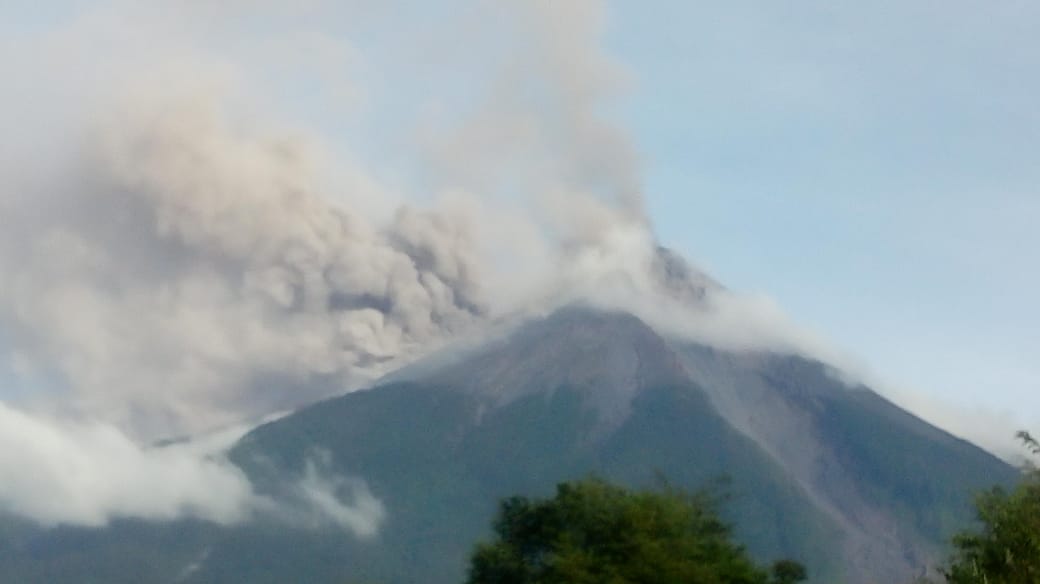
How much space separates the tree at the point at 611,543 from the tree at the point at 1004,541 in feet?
46.6

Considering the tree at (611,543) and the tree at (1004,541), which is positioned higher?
the tree at (611,543)

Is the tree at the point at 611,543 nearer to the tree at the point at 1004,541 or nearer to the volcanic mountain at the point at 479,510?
the tree at the point at 1004,541

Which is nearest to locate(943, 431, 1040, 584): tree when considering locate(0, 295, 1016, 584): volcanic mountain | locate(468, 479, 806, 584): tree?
locate(468, 479, 806, 584): tree

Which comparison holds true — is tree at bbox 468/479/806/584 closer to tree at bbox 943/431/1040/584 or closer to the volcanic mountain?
tree at bbox 943/431/1040/584

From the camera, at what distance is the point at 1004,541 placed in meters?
17.9

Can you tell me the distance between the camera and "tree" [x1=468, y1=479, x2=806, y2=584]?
3375 centimetres

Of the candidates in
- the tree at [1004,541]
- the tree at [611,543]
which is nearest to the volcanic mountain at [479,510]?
the tree at [611,543]

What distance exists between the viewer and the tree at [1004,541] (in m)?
17.0

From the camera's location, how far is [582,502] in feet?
130

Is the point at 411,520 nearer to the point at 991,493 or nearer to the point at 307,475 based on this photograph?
the point at 307,475

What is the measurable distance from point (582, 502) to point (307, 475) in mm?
161885

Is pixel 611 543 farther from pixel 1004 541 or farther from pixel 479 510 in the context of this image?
pixel 479 510

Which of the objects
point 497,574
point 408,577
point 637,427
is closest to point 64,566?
point 408,577

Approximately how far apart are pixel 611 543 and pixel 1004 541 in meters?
17.9
